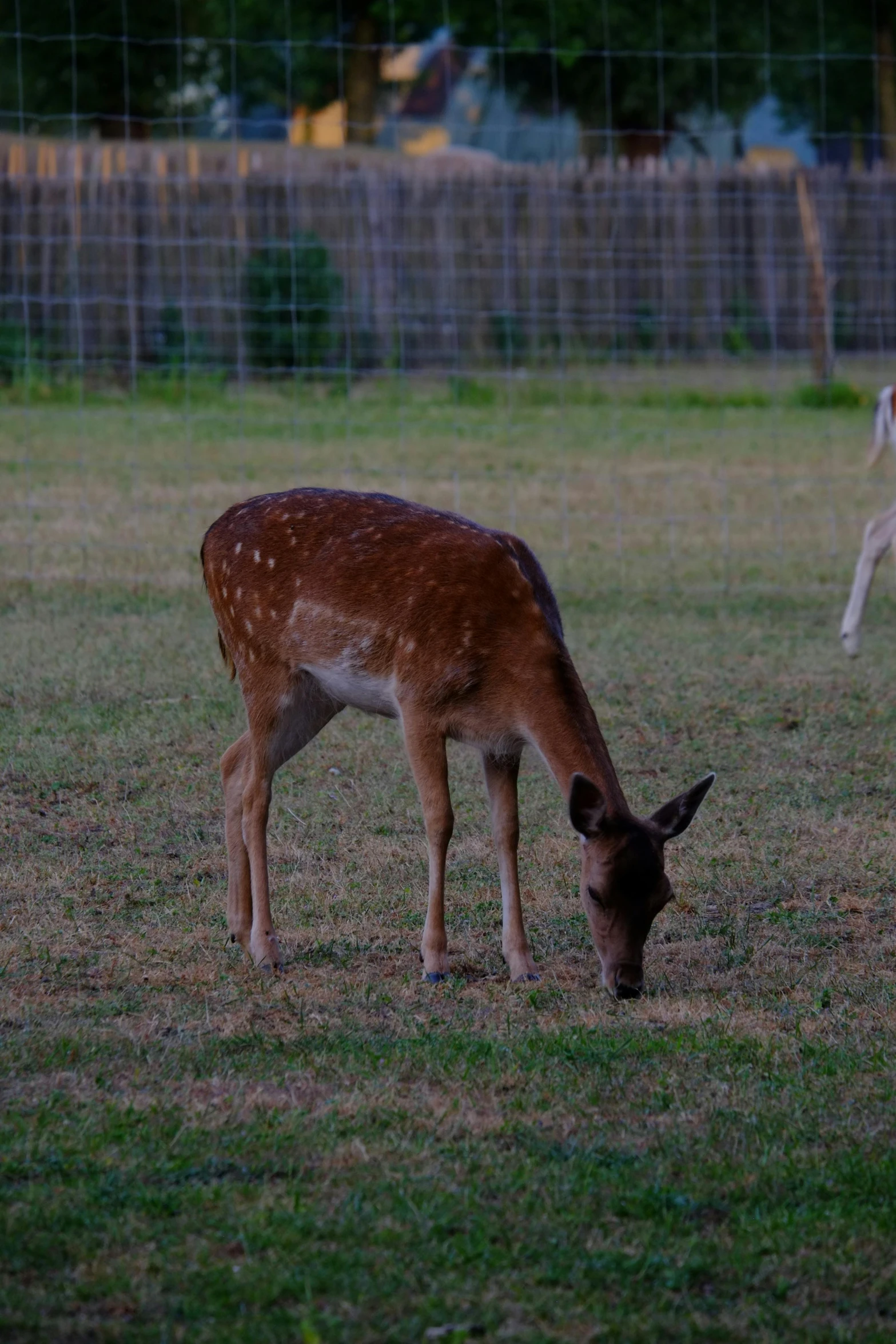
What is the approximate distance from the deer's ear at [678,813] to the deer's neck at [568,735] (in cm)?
12

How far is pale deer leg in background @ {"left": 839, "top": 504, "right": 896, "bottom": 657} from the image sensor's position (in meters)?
10.5

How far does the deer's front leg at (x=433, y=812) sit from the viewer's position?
17.8 ft

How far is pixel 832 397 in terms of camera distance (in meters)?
18.9

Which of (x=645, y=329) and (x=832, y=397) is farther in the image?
(x=645, y=329)

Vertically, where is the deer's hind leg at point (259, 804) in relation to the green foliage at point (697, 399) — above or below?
below

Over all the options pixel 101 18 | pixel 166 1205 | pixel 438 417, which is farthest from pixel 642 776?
pixel 101 18

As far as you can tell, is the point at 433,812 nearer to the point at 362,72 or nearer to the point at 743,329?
the point at 743,329

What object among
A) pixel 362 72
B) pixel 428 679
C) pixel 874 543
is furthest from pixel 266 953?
pixel 362 72


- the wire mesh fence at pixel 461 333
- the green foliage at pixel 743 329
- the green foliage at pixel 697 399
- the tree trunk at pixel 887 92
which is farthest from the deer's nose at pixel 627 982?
the tree trunk at pixel 887 92

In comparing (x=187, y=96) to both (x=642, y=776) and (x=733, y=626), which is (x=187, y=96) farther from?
(x=642, y=776)

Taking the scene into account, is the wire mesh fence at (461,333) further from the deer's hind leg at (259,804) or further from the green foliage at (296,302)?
the deer's hind leg at (259,804)

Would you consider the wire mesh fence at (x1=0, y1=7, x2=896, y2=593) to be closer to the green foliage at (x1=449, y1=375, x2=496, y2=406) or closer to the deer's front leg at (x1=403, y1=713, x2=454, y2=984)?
the green foliage at (x1=449, y1=375, x2=496, y2=406)

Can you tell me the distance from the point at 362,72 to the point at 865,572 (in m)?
22.8

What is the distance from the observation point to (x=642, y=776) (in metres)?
7.74
